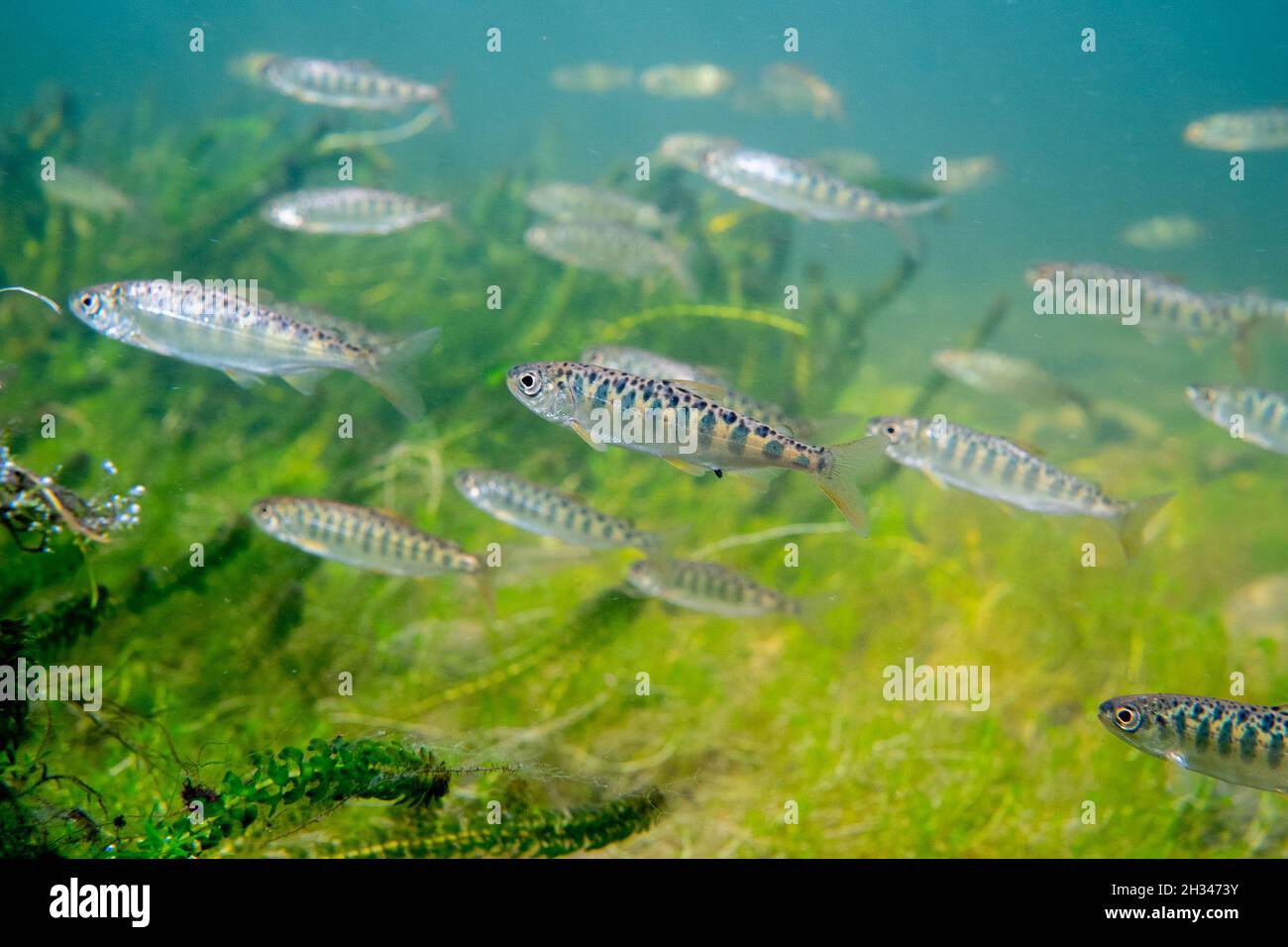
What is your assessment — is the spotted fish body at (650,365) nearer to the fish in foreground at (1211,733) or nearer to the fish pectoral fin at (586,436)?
the fish pectoral fin at (586,436)

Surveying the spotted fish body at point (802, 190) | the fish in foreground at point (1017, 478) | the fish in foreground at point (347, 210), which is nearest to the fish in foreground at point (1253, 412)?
the fish in foreground at point (1017, 478)

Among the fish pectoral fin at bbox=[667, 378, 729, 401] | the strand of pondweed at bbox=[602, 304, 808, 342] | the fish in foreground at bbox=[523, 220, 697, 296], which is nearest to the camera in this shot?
the fish pectoral fin at bbox=[667, 378, 729, 401]

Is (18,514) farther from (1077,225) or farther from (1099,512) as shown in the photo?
(1077,225)

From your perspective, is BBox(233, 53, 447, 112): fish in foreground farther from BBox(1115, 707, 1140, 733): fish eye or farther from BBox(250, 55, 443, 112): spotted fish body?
BBox(1115, 707, 1140, 733): fish eye

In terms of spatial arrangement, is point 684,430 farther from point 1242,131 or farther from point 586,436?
point 1242,131

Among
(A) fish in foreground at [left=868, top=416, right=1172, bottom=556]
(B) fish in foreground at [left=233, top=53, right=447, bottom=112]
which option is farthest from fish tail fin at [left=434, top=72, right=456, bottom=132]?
(A) fish in foreground at [left=868, top=416, right=1172, bottom=556]
